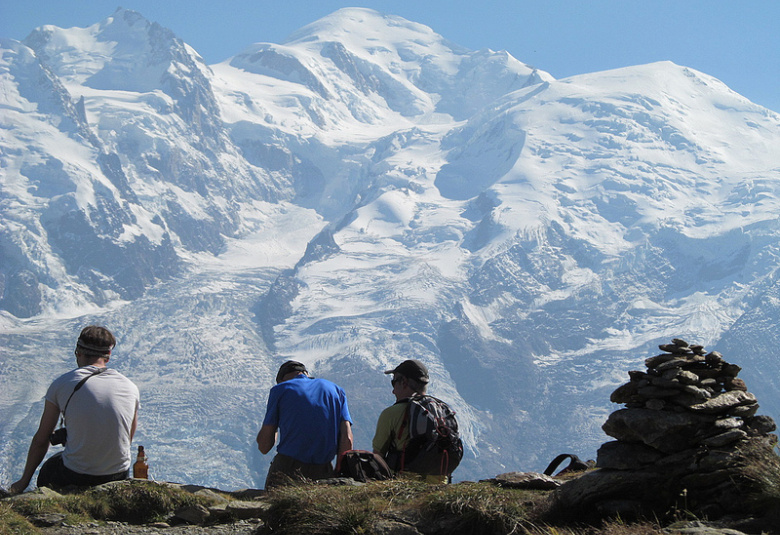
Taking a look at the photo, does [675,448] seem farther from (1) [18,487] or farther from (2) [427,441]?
(1) [18,487]

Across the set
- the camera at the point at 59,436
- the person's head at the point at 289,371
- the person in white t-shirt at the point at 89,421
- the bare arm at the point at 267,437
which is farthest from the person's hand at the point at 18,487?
the person's head at the point at 289,371

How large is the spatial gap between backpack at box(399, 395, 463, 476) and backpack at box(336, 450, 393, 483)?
429mm

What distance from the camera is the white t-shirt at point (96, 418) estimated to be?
12688mm

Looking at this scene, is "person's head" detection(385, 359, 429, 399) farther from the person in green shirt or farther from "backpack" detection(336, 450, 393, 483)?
"backpack" detection(336, 450, 393, 483)

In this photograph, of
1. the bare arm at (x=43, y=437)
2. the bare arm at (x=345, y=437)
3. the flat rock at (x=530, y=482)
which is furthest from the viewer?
the bare arm at (x=345, y=437)

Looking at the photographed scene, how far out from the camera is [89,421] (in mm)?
12758

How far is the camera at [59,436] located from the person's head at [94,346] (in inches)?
38.0

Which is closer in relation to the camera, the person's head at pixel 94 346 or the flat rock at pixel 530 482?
the flat rock at pixel 530 482

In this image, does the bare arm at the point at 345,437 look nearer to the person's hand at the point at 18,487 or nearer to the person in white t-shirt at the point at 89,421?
the person in white t-shirt at the point at 89,421

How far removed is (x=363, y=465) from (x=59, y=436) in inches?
168

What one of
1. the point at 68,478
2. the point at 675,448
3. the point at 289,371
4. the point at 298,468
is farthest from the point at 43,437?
the point at 675,448

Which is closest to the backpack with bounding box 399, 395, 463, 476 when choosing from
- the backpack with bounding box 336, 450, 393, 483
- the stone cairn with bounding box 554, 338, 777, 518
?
the backpack with bounding box 336, 450, 393, 483

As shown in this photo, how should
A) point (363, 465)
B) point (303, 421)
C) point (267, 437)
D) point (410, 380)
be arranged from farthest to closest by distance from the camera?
point (303, 421), point (267, 437), point (410, 380), point (363, 465)

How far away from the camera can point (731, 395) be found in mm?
11156
